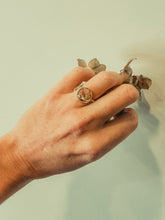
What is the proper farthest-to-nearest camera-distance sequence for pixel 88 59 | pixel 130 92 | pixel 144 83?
pixel 88 59, pixel 144 83, pixel 130 92

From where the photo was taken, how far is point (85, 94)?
0.56 m

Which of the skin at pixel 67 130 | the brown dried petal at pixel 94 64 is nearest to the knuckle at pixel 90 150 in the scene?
the skin at pixel 67 130

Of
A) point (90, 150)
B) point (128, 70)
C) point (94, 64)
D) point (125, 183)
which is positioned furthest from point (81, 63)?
point (125, 183)

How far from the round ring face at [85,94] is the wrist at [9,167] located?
0.23 m

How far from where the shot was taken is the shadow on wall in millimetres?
683

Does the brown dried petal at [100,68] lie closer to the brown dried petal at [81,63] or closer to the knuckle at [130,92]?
the brown dried petal at [81,63]

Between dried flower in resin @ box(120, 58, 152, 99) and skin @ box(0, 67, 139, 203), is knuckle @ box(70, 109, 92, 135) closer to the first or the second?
skin @ box(0, 67, 139, 203)

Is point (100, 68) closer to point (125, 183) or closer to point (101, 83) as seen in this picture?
point (101, 83)

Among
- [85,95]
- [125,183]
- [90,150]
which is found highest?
[85,95]

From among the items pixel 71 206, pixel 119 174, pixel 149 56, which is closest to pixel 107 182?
pixel 119 174

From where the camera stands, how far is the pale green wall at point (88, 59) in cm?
67

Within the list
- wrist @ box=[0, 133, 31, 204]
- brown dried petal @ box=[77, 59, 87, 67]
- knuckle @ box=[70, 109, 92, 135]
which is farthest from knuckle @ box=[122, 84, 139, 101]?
wrist @ box=[0, 133, 31, 204]

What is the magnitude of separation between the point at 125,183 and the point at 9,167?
1.12ft

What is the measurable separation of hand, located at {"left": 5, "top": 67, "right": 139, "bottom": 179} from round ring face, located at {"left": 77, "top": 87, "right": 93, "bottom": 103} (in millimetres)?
11
